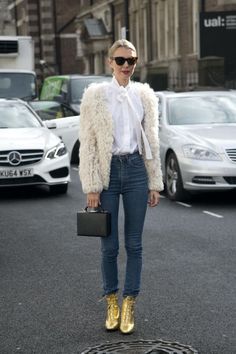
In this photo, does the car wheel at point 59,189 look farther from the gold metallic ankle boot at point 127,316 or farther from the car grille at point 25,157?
the gold metallic ankle boot at point 127,316

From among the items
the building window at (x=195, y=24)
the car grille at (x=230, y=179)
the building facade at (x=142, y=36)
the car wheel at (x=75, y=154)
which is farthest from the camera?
the building window at (x=195, y=24)

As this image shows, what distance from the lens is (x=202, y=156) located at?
1115cm

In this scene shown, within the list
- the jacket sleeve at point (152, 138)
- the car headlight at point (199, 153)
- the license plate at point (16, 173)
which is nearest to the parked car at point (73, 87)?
the license plate at point (16, 173)

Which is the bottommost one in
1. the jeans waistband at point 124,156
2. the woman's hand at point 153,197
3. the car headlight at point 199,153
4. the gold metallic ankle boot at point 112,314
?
the gold metallic ankle boot at point 112,314

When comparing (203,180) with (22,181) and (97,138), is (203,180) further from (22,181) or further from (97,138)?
(97,138)

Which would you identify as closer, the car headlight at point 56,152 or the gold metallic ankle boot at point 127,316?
the gold metallic ankle boot at point 127,316

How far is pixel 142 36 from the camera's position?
152 feet

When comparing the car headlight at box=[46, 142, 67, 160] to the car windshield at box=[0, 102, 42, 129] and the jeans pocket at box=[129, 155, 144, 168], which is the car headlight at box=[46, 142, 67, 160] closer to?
the car windshield at box=[0, 102, 42, 129]

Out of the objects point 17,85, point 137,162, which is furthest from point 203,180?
point 17,85

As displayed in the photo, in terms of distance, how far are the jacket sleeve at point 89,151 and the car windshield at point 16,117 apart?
816 centimetres

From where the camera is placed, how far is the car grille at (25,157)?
39.5 ft

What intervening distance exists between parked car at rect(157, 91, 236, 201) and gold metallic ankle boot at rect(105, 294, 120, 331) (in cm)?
563

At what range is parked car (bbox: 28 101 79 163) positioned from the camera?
16734mm

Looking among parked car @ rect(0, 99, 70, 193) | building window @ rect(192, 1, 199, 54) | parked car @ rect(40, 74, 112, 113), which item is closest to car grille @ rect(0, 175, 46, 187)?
parked car @ rect(0, 99, 70, 193)
